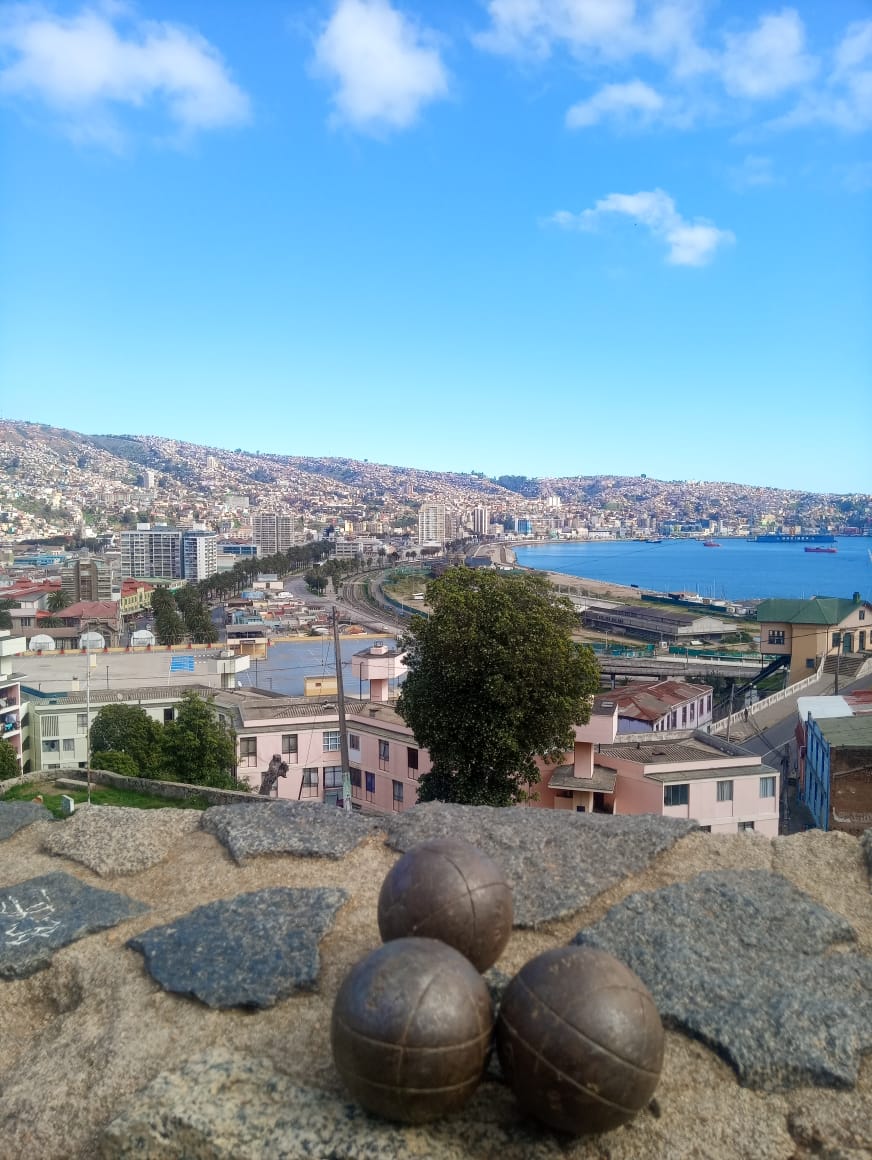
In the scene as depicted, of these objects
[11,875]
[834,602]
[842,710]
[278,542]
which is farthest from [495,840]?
[278,542]

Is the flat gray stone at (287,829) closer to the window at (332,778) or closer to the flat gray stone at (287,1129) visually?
the flat gray stone at (287,1129)

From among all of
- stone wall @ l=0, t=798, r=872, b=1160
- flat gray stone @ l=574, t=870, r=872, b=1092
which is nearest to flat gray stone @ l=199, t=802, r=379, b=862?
stone wall @ l=0, t=798, r=872, b=1160

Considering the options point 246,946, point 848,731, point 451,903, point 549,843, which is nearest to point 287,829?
point 246,946

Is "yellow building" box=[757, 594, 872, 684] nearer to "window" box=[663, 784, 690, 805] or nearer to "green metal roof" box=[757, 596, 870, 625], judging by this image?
"green metal roof" box=[757, 596, 870, 625]

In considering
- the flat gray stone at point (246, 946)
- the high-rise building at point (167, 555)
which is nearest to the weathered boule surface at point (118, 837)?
the flat gray stone at point (246, 946)

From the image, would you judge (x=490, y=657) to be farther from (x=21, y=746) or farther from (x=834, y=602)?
(x=834, y=602)

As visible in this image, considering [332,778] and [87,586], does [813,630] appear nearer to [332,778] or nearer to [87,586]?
[332,778]
